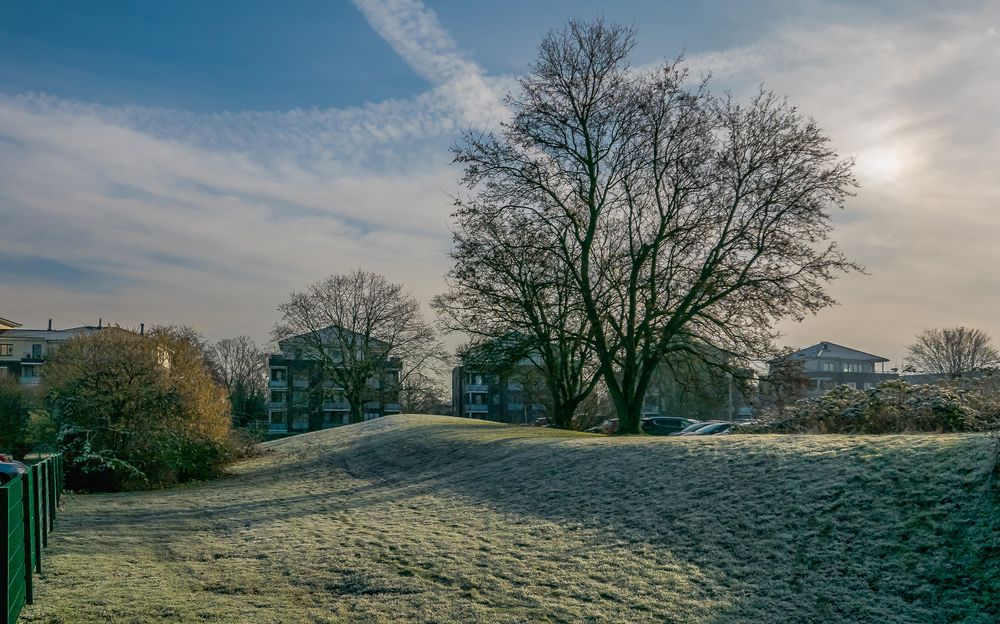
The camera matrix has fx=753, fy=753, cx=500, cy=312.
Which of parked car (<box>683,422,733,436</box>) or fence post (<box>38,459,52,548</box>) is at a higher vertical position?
fence post (<box>38,459,52,548</box>)

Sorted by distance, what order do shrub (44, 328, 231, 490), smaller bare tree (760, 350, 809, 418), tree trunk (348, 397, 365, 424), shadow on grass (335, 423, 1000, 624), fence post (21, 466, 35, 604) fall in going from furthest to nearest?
tree trunk (348, 397, 365, 424) → smaller bare tree (760, 350, 809, 418) → shrub (44, 328, 231, 490) → fence post (21, 466, 35, 604) → shadow on grass (335, 423, 1000, 624)

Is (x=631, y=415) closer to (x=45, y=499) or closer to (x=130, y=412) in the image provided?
(x=130, y=412)

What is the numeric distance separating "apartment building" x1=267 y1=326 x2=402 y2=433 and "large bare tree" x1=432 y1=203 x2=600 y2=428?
23.8 m

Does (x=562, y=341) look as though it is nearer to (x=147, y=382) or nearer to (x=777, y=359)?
(x=777, y=359)

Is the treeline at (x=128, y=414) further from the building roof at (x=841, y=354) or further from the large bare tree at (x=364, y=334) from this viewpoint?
the building roof at (x=841, y=354)

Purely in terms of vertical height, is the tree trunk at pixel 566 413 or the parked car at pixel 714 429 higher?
the tree trunk at pixel 566 413

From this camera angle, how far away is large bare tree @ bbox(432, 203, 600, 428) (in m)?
27.6

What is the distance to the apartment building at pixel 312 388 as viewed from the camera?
176ft

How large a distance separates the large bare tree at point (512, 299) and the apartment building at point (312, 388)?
23.8 metres

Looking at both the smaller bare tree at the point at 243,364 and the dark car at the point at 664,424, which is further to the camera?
the smaller bare tree at the point at 243,364

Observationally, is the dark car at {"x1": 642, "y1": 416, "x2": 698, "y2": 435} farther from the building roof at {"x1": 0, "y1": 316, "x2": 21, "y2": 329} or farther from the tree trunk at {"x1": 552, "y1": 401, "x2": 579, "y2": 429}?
the building roof at {"x1": 0, "y1": 316, "x2": 21, "y2": 329}

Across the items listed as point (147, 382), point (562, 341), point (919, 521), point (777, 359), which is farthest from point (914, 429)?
point (147, 382)

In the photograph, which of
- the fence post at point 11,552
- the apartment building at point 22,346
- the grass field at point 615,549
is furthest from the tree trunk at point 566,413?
the apartment building at point 22,346

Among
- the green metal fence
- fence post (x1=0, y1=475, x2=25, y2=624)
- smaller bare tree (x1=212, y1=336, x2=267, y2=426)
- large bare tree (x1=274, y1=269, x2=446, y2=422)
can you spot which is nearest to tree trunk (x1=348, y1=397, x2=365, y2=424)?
large bare tree (x1=274, y1=269, x2=446, y2=422)
